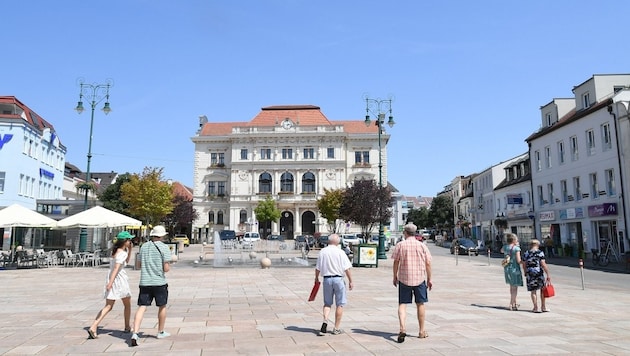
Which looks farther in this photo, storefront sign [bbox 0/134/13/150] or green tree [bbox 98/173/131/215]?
green tree [bbox 98/173/131/215]

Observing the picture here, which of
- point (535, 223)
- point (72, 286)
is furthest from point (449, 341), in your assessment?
point (535, 223)

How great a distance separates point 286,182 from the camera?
7181cm

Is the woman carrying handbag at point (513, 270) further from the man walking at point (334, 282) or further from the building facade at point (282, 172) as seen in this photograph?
the building facade at point (282, 172)

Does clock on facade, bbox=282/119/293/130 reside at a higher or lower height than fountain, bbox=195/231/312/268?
higher

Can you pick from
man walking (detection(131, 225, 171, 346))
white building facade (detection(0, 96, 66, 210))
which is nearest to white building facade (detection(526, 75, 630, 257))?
man walking (detection(131, 225, 171, 346))

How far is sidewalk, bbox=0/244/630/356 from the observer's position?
693cm

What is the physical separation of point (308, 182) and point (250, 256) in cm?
4219

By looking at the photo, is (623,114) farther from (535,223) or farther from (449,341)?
(449,341)

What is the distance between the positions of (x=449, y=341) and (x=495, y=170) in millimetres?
47636

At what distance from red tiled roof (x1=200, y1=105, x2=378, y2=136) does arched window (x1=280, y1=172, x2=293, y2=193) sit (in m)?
8.31

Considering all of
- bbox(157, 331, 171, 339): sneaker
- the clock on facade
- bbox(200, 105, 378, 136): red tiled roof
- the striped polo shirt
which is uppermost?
bbox(200, 105, 378, 136): red tiled roof

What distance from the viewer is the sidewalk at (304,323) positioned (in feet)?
22.7

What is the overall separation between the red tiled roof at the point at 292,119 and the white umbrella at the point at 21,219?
51.2 m

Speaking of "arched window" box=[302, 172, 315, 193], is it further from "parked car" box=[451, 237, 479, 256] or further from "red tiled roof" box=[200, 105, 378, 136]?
"parked car" box=[451, 237, 479, 256]
